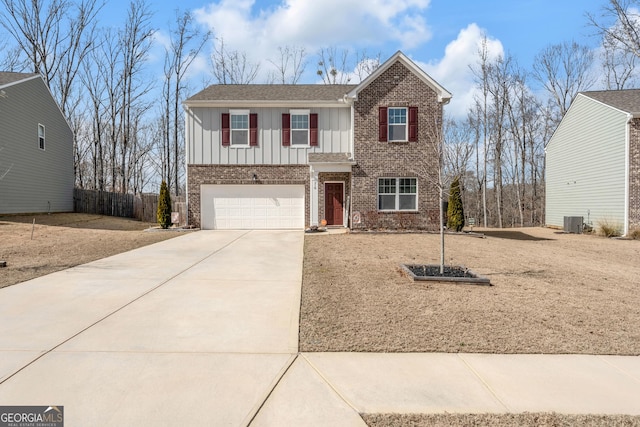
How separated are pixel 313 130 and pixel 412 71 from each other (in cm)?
530

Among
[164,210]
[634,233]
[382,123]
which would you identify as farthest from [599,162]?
[164,210]

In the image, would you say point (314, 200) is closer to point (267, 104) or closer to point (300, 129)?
Result: point (300, 129)

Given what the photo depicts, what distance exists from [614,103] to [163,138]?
1315 inches

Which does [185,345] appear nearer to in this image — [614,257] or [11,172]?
[614,257]

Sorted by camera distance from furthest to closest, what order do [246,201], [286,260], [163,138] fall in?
[163,138], [246,201], [286,260]

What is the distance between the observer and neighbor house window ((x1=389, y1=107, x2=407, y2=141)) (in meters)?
16.2

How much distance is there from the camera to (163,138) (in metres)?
33.1

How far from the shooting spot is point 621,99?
17656mm

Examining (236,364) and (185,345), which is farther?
(185,345)

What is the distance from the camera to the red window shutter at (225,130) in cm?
1691

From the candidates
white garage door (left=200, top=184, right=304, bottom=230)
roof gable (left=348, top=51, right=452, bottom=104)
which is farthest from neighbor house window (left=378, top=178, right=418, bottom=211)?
roof gable (left=348, top=51, right=452, bottom=104)

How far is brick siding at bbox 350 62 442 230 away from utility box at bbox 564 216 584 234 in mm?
8001

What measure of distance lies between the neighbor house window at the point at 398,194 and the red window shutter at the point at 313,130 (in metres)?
3.69

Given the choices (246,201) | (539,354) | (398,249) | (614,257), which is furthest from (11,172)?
(614,257)
